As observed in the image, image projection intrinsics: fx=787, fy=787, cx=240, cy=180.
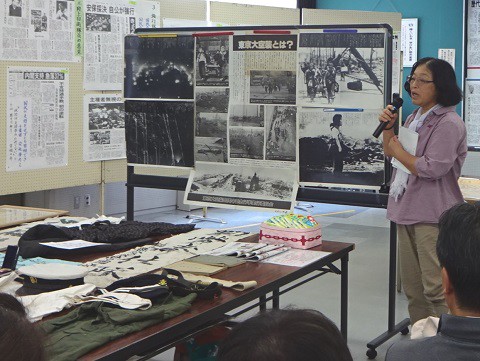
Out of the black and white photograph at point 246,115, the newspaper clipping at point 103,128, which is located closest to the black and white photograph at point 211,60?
the black and white photograph at point 246,115

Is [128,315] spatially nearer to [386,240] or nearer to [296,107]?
[296,107]

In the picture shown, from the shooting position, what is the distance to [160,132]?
4559 mm

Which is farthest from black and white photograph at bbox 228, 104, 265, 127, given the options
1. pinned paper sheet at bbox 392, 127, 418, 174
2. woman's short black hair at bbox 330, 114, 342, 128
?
pinned paper sheet at bbox 392, 127, 418, 174

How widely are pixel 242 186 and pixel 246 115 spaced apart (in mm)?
392

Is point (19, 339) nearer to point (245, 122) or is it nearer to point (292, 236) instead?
point (292, 236)

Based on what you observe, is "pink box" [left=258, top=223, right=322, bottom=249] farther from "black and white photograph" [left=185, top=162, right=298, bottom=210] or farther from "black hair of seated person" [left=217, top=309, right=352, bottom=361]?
"black hair of seated person" [left=217, top=309, right=352, bottom=361]

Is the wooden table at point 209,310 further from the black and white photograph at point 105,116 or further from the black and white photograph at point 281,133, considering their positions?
the black and white photograph at point 105,116

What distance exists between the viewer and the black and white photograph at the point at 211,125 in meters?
4.38

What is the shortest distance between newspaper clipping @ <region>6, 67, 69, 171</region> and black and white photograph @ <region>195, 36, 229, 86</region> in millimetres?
1990

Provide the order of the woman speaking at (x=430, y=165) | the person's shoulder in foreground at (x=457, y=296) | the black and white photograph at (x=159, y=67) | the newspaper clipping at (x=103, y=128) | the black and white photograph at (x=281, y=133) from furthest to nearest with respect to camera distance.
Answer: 1. the newspaper clipping at (x=103, y=128)
2. the black and white photograph at (x=159, y=67)
3. the black and white photograph at (x=281, y=133)
4. the woman speaking at (x=430, y=165)
5. the person's shoulder in foreground at (x=457, y=296)

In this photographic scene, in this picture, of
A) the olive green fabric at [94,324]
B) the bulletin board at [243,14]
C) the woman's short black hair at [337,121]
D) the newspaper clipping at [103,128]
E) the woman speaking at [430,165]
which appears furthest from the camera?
the bulletin board at [243,14]

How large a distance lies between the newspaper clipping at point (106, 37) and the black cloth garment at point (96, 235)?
3167 mm

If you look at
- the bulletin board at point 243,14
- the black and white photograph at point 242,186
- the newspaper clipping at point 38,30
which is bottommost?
the black and white photograph at point 242,186

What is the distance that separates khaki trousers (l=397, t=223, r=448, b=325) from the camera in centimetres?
367
